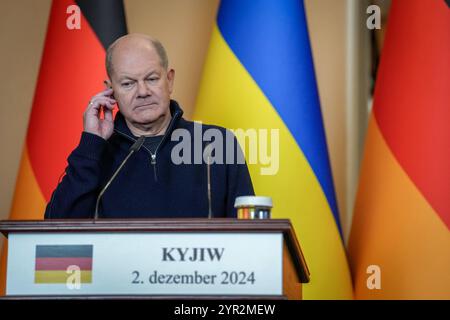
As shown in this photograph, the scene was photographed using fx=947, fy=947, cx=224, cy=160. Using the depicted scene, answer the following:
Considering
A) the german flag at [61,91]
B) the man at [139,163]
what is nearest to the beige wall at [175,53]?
the german flag at [61,91]

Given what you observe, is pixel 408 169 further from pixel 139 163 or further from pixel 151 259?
pixel 151 259

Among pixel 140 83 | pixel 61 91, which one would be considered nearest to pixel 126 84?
pixel 140 83

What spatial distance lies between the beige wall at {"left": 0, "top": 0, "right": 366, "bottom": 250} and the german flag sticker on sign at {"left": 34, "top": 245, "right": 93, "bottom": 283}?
6.78ft

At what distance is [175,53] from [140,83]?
50.3 inches

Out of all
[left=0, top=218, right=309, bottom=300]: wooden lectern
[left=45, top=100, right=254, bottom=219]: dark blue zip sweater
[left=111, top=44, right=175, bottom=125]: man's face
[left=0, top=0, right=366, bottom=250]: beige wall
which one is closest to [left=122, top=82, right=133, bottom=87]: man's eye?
[left=111, top=44, right=175, bottom=125]: man's face

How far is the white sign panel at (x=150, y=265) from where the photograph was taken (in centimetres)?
184

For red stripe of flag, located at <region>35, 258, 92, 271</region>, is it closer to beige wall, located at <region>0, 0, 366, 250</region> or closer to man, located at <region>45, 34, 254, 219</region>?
man, located at <region>45, 34, 254, 219</region>

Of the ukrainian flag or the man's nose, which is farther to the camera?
the ukrainian flag

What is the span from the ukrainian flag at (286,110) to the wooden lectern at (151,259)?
135cm

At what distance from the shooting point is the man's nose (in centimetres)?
278

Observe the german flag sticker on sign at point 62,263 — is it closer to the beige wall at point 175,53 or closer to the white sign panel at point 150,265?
the white sign panel at point 150,265

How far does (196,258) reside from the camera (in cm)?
187

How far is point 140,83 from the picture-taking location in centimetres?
278

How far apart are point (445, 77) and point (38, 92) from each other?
58.4 inches
